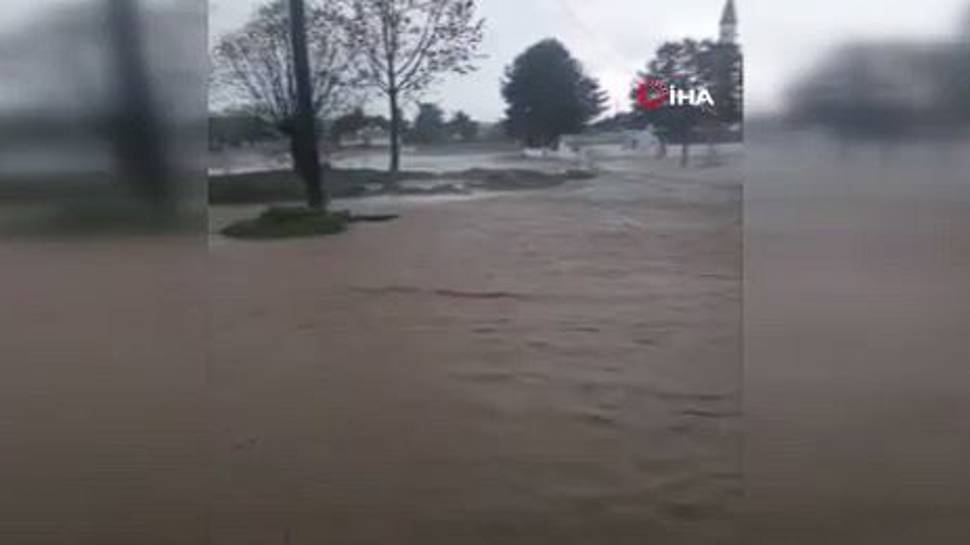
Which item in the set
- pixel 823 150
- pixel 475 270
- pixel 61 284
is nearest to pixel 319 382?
pixel 475 270

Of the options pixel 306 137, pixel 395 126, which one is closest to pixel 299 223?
pixel 306 137

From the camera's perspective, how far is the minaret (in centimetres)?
227

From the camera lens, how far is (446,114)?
235 centimetres

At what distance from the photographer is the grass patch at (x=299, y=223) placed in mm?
2393

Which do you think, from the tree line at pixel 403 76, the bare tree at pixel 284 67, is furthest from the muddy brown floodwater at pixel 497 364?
the bare tree at pixel 284 67

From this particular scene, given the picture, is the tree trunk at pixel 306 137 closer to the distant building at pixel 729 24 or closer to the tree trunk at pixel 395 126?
the tree trunk at pixel 395 126

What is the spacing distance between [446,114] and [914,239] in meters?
1.12

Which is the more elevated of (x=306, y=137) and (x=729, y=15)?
(x=729, y=15)

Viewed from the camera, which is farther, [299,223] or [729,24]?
[299,223]

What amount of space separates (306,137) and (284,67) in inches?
6.7

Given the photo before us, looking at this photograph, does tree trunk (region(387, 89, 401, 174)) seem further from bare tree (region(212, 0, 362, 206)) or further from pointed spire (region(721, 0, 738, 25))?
pointed spire (region(721, 0, 738, 25))

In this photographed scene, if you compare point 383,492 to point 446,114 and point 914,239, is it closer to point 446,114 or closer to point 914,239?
point 446,114

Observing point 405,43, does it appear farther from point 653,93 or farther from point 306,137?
point 653,93

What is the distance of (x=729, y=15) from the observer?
7.47 ft
